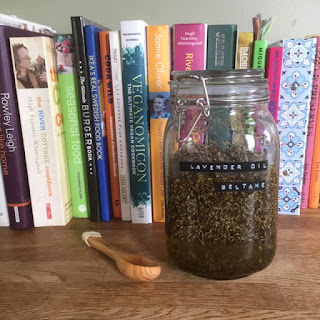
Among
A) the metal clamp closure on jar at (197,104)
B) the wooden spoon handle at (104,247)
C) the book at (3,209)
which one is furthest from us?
the book at (3,209)

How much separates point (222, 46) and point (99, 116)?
25 centimetres

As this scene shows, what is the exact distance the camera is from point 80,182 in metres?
0.68

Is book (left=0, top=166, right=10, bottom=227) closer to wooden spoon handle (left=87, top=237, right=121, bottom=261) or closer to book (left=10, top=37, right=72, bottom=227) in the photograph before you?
book (left=10, top=37, right=72, bottom=227)

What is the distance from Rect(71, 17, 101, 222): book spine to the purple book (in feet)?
0.32

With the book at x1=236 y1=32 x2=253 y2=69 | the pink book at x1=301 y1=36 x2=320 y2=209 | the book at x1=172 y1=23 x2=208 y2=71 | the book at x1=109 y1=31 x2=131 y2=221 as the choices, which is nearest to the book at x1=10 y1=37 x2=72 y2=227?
the book at x1=109 y1=31 x2=131 y2=221

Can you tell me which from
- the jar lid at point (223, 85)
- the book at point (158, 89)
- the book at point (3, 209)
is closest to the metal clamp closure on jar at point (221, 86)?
the jar lid at point (223, 85)

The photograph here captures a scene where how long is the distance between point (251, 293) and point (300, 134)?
325 mm

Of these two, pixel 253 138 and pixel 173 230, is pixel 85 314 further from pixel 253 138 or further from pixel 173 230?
pixel 253 138

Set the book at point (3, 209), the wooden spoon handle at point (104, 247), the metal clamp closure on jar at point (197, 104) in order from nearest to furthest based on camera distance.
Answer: the metal clamp closure on jar at point (197, 104) → the wooden spoon handle at point (104, 247) → the book at point (3, 209)

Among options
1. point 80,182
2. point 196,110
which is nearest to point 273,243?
point 196,110

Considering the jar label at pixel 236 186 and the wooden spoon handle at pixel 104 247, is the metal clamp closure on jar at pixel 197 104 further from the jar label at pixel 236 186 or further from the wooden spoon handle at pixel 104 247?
the wooden spoon handle at pixel 104 247

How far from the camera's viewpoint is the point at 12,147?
62 cm

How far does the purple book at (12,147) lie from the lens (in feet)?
1.94

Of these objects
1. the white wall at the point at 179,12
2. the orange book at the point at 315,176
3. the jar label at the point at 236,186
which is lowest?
the orange book at the point at 315,176
